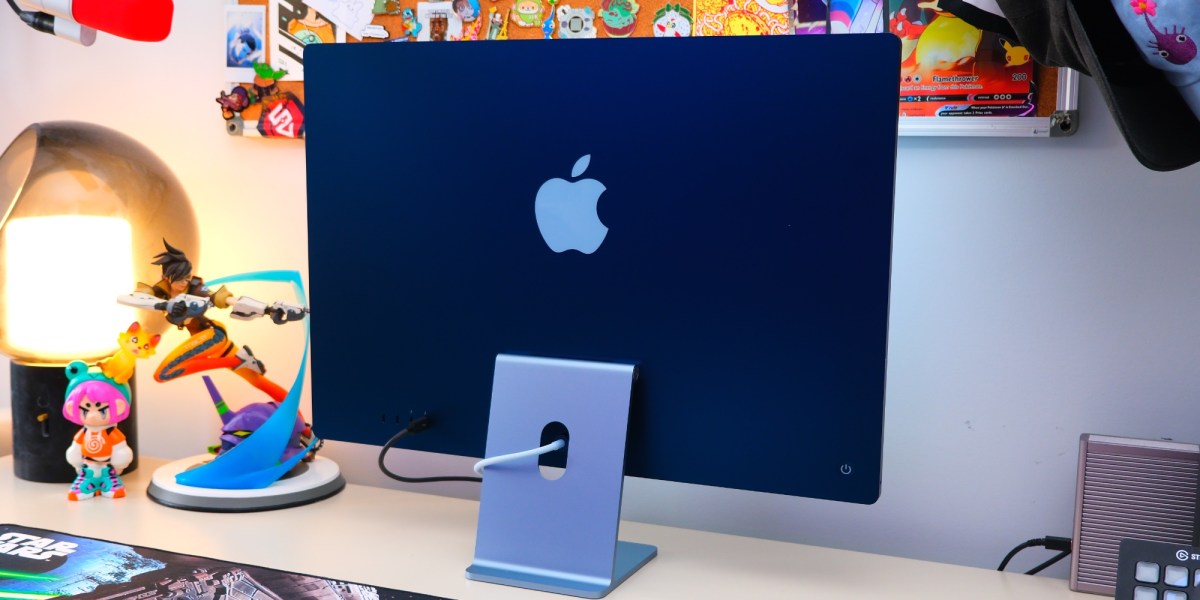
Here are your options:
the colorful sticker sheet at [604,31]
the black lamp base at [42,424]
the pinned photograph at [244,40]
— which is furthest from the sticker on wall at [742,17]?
the black lamp base at [42,424]

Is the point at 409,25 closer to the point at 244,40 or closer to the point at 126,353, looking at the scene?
the point at 244,40

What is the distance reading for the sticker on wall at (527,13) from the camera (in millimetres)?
1194

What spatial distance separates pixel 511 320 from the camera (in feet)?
3.07

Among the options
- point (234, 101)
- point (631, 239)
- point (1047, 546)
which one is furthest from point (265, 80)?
point (1047, 546)

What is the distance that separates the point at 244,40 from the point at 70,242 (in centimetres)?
35

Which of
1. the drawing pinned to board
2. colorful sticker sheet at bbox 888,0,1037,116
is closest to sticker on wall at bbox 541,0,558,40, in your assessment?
the drawing pinned to board

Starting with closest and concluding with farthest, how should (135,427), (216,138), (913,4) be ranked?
(913,4) → (135,427) → (216,138)

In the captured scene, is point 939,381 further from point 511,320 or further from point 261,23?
point 261,23

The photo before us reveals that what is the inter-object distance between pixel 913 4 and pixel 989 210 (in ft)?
0.75

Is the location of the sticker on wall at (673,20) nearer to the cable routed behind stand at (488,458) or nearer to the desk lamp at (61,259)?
the cable routed behind stand at (488,458)

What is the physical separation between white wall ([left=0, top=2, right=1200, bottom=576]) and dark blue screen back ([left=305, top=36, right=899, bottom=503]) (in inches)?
12.0

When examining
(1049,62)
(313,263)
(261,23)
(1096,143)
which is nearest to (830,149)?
(1049,62)

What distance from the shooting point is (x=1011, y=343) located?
1071 millimetres

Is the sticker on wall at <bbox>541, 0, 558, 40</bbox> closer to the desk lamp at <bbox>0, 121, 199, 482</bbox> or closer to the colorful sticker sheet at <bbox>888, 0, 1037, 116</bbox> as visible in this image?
the colorful sticker sheet at <bbox>888, 0, 1037, 116</bbox>
